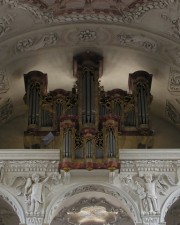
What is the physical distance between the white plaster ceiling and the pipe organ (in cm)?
34

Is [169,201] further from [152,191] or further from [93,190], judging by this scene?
[93,190]

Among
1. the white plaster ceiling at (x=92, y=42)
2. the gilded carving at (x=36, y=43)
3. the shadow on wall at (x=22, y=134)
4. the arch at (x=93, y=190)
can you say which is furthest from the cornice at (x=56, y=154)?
the gilded carving at (x=36, y=43)

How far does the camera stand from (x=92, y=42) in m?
15.6

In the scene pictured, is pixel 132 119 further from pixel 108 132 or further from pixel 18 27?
pixel 18 27

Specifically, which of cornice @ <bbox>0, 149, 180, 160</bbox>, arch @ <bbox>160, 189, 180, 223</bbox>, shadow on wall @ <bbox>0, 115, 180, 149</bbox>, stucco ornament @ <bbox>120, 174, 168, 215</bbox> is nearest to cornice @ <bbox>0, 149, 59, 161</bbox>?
cornice @ <bbox>0, 149, 180, 160</bbox>

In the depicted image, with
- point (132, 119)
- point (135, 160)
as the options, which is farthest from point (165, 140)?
point (135, 160)

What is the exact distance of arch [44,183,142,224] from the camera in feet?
44.6

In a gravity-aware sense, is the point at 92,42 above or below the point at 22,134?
above

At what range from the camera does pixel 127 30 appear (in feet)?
49.3

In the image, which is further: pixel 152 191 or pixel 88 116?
pixel 88 116

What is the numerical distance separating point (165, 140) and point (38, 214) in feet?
14.5

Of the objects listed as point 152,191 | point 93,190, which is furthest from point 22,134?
point 152,191

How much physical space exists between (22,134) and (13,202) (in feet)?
10.3

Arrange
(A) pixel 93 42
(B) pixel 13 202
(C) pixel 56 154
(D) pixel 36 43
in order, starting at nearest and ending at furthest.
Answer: (B) pixel 13 202, (C) pixel 56 154, (D) pixel 36 43, (A) pixel 93 42
